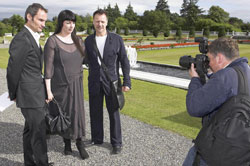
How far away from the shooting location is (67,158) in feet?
12.9

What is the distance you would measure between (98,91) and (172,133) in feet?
5.87

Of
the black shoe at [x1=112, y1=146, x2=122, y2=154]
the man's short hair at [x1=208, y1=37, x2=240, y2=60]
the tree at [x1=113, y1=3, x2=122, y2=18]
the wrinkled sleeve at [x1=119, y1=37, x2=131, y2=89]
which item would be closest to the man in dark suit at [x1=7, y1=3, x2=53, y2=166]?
the black shoe at [x1=112, y1=146, x2=122, y2=154]

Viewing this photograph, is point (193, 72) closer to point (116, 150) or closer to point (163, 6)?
point (116, 150)

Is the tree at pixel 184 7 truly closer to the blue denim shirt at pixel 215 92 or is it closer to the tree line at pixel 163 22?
the tree line at pixel 163 22

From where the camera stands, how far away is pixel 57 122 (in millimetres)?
3492

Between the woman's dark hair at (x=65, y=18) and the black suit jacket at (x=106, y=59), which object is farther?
the black suit jacket at (x=106, y=59)

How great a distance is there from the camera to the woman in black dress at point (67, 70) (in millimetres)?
3557

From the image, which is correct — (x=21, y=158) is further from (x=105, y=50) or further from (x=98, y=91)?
(x=105, y=50)

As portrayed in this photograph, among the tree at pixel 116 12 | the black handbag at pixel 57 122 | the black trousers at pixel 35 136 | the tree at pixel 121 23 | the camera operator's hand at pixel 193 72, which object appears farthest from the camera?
the tree at pixel 116 12

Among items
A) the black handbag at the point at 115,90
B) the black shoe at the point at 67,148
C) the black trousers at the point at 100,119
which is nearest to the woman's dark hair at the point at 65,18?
the black handbag at the point at 115,90

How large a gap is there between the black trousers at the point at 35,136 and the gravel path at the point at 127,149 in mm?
355

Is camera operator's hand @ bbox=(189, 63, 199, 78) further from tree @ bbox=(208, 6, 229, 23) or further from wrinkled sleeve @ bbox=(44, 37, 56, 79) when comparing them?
tree @ bbox=(208, 6, 229, 23)

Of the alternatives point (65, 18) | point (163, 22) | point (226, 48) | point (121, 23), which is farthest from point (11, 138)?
point (121, 23)

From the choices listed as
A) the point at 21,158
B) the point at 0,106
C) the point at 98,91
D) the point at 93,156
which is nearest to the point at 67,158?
the point at 93,156
